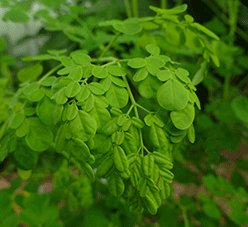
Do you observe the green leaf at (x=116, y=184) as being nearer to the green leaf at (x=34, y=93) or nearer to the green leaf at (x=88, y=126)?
the green leaf at (x=88, y=126)

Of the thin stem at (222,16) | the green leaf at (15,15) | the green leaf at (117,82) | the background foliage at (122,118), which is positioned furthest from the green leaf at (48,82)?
the thin stem at (222,16)

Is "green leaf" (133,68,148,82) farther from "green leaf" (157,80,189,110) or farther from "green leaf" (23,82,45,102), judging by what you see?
"green leaf" (23,82,45,102)

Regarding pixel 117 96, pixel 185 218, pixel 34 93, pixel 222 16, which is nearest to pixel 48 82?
pixel 34 93

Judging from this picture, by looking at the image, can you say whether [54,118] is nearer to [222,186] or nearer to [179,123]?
[179,123]

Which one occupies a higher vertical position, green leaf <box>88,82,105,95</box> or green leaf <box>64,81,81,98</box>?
green leaf <box>64,81,81,98</box>

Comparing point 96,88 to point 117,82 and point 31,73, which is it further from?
point 31,73

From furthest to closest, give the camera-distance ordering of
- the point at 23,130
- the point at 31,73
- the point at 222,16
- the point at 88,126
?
the point at 222,16 → the point at 31,73 → the point at 23,130 → the point at 88,126

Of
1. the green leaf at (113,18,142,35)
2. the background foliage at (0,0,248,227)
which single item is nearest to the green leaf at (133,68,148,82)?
the background foliage at (0,0,248,227)
